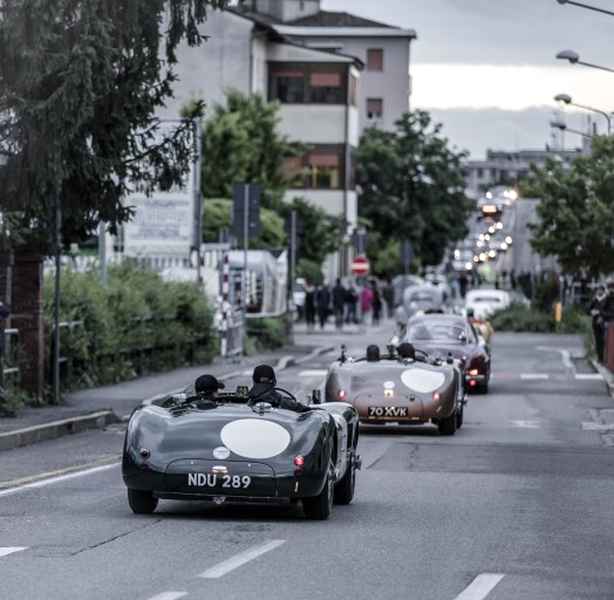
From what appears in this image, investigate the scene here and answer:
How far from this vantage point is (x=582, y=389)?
137ft

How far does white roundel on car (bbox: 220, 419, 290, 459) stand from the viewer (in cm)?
1538

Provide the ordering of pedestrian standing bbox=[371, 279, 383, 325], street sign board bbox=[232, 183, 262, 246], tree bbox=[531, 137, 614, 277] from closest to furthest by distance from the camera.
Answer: street sign board bbox=[232, 183, 262, 246] → tree bbox=[531, 137, 614, 277] → pedestrian standing bbox=[371, 279, 383, 325]

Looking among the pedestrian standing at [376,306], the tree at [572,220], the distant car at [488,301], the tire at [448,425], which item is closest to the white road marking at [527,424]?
the tire at [448,425]

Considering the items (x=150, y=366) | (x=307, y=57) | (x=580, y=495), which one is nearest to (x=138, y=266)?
(x=150, y=366)

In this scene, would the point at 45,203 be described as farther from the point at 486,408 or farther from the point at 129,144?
the point at 486,408

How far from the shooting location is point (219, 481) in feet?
50.1

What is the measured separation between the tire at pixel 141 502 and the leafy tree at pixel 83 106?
40.1 ft

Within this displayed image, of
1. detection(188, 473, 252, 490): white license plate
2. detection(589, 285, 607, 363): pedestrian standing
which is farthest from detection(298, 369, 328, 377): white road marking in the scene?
detection(188, 473, 252, 490): white license plate

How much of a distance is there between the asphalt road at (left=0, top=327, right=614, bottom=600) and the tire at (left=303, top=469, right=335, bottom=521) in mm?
195

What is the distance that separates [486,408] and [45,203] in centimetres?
916

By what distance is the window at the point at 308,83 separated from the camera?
347 ft

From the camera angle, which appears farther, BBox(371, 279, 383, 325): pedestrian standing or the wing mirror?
BBox(371, 279, 383, 325): pedestrian standing

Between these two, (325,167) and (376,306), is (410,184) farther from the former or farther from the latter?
(376,306)

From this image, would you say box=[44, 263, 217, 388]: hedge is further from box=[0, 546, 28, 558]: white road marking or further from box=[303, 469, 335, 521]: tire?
box=[0, 546, 28, 558]: white road marking
